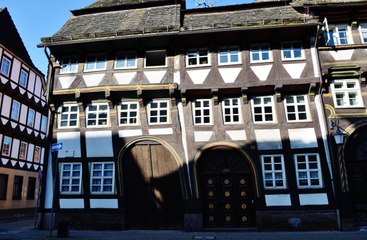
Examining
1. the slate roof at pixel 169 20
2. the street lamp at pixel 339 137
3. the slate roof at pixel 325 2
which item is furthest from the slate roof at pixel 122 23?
the street lamp at pixel 339 137

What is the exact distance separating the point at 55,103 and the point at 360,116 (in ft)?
45.0

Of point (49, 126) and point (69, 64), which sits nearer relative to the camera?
point (49, 126)

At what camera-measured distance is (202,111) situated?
1373 cm

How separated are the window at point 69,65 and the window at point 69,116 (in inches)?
68.2

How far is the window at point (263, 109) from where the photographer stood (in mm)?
13355

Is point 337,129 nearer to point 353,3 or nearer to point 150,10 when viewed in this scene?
point 353,3

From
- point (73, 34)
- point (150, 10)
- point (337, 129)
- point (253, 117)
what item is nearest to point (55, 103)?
point (73, 34)

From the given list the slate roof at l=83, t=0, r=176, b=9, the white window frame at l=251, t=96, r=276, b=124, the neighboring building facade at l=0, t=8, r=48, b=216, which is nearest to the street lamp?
the white window frame at l=251, t=96, r=276, b=124

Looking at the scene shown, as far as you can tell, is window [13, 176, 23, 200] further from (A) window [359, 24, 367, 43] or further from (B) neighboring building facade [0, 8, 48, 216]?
(A) window [359, 24, 367, 43]

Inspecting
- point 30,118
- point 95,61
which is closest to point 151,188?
point 95,61

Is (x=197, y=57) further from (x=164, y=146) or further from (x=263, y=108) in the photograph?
(x=164, y=146)

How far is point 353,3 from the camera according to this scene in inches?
531

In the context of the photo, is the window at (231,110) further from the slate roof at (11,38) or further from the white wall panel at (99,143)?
the slate roof at (11,38)

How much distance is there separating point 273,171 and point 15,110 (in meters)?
19.5
